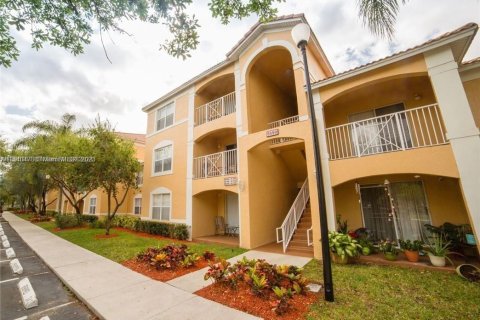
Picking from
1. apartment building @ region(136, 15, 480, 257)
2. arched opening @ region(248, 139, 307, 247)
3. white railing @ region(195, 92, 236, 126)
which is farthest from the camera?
white railing @ region(195, 92, 236, 126)

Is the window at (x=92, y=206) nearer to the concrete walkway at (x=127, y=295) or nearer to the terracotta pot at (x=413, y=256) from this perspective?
the concrete walkway at (x=127, y=295)

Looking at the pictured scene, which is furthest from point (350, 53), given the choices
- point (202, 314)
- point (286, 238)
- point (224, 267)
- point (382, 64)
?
point (202, 314)

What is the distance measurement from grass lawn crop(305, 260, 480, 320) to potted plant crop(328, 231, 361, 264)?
529mm

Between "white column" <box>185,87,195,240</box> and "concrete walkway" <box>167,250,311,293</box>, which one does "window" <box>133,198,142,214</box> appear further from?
"concrete walkway" <box>167,250,311,293</box>

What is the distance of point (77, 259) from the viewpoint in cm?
820

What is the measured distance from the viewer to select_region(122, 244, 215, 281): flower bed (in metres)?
6.57

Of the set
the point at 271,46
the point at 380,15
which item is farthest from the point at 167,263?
the point at 271,46

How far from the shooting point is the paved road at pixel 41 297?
14.6 ft

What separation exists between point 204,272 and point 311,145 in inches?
236

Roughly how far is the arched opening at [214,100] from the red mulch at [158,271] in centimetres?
837

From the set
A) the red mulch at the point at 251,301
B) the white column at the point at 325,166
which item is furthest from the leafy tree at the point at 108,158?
the white column at the point at 325,166

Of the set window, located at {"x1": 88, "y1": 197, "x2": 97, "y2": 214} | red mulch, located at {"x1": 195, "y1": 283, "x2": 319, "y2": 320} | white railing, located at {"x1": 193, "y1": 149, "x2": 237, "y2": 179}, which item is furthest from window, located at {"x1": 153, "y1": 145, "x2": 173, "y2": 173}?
window, located at {"x1": 88, "y1": 197, "x2": 97, "y2": 214}

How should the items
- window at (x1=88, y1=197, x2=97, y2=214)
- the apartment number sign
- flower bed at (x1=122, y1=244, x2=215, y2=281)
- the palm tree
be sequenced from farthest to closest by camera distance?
window at (x1=88, y1=197, x2=97, y2=214) < the apartment number sign < flower bed at (x1=122, y1=244, x2=215, y2=281) < the palm tree

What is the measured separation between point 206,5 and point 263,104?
7.33 metres
